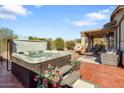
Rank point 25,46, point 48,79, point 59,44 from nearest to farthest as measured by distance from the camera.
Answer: point 48,79 < point 59,44 < point 25,46

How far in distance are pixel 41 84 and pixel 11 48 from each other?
21.7ft

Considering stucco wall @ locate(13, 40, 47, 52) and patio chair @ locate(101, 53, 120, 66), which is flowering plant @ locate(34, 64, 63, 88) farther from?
stucco wall @ locate(13, 40, 47, 52)

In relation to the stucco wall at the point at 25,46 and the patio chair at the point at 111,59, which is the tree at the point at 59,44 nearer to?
the stucco wall at the point at 25,46

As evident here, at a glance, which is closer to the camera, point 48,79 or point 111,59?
point 48,79

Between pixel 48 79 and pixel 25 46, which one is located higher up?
pixel 25 46

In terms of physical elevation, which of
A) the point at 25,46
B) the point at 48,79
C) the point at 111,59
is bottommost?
the point at 48,79

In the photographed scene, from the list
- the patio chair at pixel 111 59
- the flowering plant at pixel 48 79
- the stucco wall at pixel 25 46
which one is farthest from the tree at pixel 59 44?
the flowering plant at pixel 48 79

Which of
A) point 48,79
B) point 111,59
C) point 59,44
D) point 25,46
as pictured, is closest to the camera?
point 48,79

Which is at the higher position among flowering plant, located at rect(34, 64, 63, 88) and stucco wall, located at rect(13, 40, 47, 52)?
stucco wall, located at rect(13, 40, 47, 52)

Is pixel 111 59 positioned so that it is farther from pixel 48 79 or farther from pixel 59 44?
pixel 48 79

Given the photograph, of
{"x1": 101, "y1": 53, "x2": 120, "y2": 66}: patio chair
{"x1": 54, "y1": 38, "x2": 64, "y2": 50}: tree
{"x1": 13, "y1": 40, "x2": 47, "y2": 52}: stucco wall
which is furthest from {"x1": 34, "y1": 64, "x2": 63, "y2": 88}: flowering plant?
{"x1": 13, "y1": 40, "x2": 47, "y2": 52}: stucco wall

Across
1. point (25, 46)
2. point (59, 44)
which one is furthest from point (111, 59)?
point (25, 46)

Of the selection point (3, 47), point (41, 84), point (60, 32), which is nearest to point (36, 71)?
point (41, 84)

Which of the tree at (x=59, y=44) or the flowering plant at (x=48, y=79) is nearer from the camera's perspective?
the flowering plant at (x=48, y=79)
